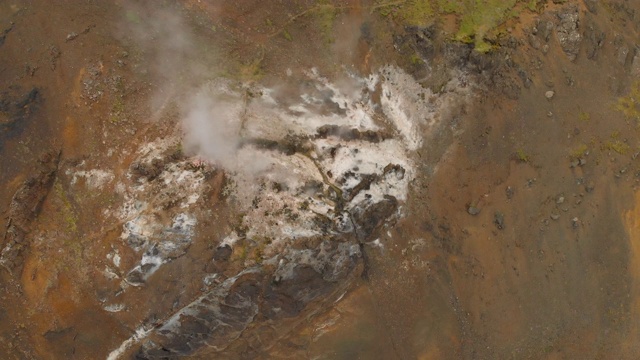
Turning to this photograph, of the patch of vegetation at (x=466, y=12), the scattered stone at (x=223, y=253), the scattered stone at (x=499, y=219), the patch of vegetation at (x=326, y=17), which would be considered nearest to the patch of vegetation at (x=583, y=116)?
the patch of vegetation at (x=466, y=12)

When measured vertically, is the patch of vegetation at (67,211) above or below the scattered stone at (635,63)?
below

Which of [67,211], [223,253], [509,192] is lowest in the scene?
[67,211]

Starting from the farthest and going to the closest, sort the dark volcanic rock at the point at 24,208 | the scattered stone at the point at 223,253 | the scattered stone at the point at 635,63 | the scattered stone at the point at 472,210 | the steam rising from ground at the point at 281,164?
1. the scattered stone at the point at 635,63
2. the scattered stone at the point at 472,210
3. the dark volcanic rock at the point at 24,208
4. the steam rising from ground at the point at 281,164
5. the scattered stone at the point at 223,253

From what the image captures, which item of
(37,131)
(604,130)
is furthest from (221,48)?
(604,130)

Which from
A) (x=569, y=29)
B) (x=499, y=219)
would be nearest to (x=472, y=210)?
(x=499, y=219)

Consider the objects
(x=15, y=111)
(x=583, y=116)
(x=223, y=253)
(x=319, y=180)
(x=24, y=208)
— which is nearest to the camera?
(x=223, y=253)

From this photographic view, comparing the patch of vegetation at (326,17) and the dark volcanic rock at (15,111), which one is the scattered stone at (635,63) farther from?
the dark volcanic rock at (15,111)

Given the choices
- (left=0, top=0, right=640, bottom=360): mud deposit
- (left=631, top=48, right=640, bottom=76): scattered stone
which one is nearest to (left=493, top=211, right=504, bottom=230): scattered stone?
(left=0, top=0, right=640, bottom=360): mud deposit

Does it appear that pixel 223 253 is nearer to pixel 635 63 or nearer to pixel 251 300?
pixel 251 300
